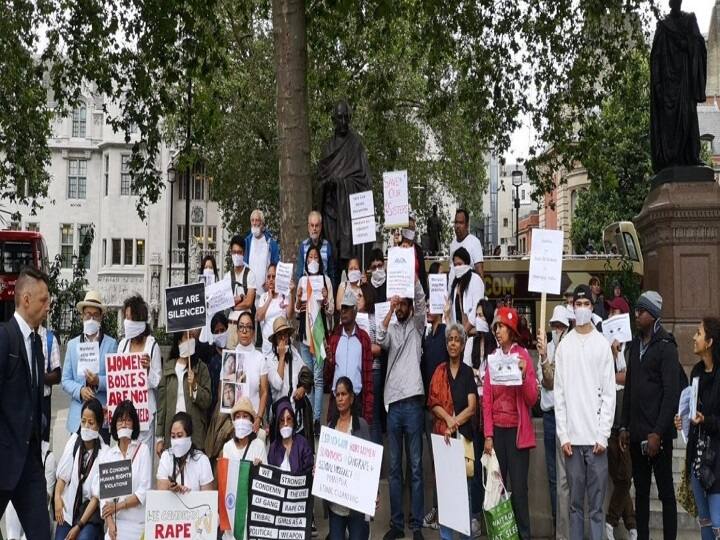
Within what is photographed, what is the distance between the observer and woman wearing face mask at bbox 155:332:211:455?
29.3 feet

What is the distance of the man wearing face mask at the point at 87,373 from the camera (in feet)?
29.3

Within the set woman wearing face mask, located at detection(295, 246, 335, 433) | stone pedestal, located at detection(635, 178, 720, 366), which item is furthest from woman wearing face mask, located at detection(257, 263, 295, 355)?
stone pedestal, located at detection(635, 178, 720, 366)

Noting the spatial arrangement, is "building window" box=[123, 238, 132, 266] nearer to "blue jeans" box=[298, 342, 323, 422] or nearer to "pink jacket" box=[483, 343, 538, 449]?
"blue jeans" box=[298, 342, 323, 422]

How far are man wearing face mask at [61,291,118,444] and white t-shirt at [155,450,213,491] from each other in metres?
0.99

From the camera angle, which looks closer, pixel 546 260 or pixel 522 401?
pixel 522 401

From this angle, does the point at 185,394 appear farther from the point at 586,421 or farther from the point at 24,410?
the point at 586,421

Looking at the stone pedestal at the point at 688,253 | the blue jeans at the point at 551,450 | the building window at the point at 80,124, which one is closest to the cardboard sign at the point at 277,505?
the blue jeans at the point at 551,450

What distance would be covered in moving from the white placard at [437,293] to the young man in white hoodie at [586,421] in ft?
5.36

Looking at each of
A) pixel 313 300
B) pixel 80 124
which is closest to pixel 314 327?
pixel 313 300

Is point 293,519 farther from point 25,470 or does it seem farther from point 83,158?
point 83,158

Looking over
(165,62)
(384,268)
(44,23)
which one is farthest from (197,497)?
(44,23)

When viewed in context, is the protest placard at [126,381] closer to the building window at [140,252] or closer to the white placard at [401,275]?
the white placard at [401,275]

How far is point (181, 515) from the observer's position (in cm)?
786

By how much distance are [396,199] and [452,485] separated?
3.79 meters
